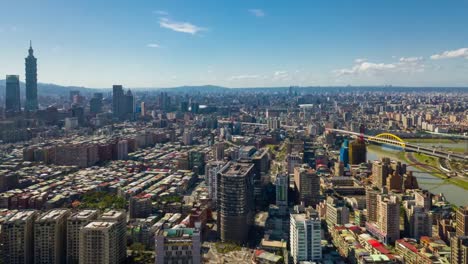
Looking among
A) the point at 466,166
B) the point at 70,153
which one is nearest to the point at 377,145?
the point at 466,166

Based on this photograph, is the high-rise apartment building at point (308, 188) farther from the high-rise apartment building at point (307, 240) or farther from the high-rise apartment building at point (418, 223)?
the high-rise apartment building at point (307, 240)

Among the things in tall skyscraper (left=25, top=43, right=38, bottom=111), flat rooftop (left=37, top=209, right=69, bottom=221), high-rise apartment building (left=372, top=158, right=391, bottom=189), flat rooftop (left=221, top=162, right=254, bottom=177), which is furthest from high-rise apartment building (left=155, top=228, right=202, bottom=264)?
tall skyscraper (left=25, top=43, right=38, bottom=111)

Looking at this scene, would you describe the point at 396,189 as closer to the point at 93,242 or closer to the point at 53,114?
the point at 93,242

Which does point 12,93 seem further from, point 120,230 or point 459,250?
point 459,250

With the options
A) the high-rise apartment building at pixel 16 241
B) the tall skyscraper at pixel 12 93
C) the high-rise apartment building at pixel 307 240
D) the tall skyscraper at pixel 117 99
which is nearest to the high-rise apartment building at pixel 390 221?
the high-rise apartment building at pixel 307 240

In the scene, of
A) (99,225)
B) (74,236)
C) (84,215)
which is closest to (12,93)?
(84,215)

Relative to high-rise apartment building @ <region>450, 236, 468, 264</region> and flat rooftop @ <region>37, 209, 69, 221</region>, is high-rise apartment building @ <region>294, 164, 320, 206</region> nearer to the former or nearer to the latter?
high-rise apartment building @ <region>450, 236, 468, 264</region>

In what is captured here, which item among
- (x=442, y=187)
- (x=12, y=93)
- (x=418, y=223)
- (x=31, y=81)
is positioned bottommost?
(x=442, y=187)

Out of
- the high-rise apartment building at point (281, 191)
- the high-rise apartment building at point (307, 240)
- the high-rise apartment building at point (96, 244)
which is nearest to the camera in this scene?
the high-rise apartment building at point (96, 244)
